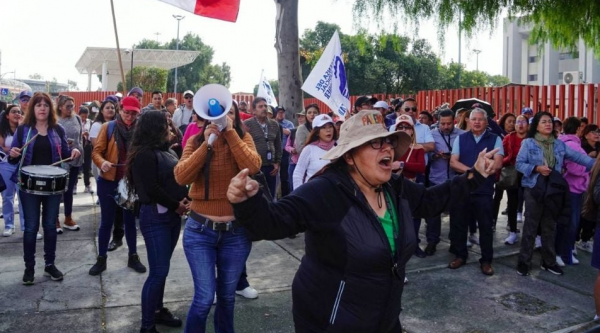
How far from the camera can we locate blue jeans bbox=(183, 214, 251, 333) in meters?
3.82

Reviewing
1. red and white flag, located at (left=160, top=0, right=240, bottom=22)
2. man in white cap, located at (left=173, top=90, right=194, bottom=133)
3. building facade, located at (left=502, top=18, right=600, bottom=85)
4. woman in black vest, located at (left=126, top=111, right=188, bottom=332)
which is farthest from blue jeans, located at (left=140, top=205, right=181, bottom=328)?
building facade, located at (left=502, top=18, right=600, bottom=85)

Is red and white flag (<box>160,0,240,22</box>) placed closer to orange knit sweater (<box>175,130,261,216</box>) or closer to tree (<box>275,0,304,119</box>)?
tree (<box>275,0,304,119</box>)

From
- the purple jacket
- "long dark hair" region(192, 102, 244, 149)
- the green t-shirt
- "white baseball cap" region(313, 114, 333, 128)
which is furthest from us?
the purple jacket

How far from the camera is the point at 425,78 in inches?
1534

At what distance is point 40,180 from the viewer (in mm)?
5523

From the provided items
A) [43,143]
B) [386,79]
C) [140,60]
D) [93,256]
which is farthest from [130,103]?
[140,60]

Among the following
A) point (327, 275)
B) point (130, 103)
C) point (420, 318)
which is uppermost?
point (130, 103)

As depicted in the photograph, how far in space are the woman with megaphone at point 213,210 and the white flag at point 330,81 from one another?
4.76 m

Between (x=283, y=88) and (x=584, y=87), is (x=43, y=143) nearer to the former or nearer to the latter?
(x=283, y=88)

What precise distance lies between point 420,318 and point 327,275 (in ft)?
9.11

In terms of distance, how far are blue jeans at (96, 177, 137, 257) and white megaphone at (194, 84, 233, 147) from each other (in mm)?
2777

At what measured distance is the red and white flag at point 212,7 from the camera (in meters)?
7.67

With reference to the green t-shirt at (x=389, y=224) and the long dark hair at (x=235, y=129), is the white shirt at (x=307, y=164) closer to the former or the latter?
the long dark hair at (x=235, y=129)

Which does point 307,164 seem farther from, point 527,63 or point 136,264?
point 527,63
